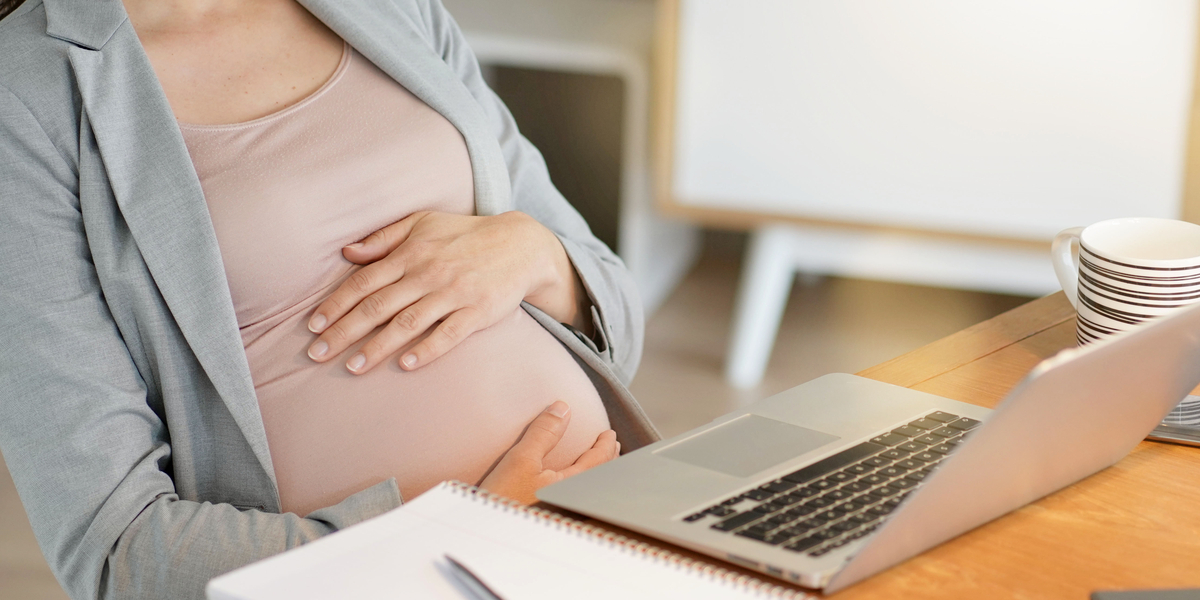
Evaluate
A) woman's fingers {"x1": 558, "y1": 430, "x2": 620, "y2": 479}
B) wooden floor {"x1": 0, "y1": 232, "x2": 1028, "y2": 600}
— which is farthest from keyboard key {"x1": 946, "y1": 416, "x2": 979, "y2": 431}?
wooden floor {"x1": 0, "y1": 232, "x2": 1028, "y2": 600}

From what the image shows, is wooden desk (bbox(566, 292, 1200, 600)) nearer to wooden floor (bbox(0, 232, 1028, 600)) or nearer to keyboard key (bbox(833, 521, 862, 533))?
keyboard key (bbox(833, 521, 862, 533))

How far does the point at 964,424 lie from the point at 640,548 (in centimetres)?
23

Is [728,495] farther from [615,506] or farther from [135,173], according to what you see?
[135,173]

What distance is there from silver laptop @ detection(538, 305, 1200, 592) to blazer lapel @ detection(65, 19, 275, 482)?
0.99 feet

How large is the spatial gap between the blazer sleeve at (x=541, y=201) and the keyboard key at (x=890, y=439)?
0.42 m

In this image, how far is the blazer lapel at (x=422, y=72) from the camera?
0.88m

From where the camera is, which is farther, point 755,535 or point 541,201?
point 541,201

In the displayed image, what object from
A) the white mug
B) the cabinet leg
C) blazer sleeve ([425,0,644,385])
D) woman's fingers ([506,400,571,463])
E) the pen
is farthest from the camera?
the cabinet leg

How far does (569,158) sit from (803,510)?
84.6 inches

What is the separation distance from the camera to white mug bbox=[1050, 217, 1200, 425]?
625 mm

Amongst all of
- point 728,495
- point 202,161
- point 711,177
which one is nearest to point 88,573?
point 202,161

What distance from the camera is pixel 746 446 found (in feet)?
1.83

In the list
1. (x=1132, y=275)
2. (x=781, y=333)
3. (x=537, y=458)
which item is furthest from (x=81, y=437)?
(x=781, y=333)

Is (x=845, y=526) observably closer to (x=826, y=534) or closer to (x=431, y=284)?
(x=826, y=534)
